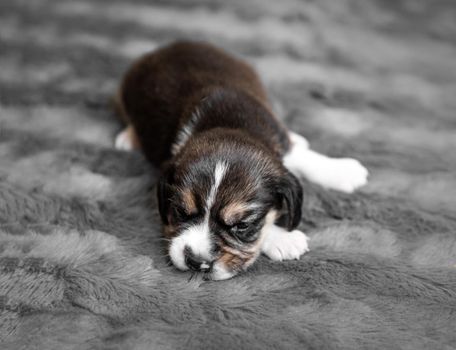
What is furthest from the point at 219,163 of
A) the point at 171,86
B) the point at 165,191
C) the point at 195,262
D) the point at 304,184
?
the point at 171,86

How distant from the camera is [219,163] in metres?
2.59

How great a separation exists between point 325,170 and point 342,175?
0.10 meters

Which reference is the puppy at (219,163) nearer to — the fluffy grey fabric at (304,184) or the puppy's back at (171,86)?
the puppy's back at (171,86)

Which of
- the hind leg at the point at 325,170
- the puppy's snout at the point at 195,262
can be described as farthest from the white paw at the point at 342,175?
the puppy's snout at the point at 195,262

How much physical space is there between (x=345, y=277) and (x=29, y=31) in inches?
142

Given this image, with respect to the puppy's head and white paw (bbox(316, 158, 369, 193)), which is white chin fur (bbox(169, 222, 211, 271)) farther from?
white paw (bbox(316, 158, 369, 193))

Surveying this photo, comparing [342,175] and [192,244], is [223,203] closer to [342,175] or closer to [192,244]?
[192,244]

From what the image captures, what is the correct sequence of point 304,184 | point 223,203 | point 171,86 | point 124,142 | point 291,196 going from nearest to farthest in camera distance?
point 223,203, point 291,196, point 304,184, point 171,86, point 124,142

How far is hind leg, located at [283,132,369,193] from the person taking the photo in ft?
10.8

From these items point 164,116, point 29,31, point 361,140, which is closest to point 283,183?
point 164,116

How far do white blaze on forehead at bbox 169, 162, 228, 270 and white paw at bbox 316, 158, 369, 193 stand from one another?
90 centimetres

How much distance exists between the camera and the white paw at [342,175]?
327 centimetres

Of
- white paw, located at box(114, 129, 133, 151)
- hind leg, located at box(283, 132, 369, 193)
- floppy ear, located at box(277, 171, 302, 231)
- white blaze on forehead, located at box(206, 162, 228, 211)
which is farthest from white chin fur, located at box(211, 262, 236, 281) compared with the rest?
white paw, located at box(114, 129, 133, 151)

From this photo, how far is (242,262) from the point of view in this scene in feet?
8.71
